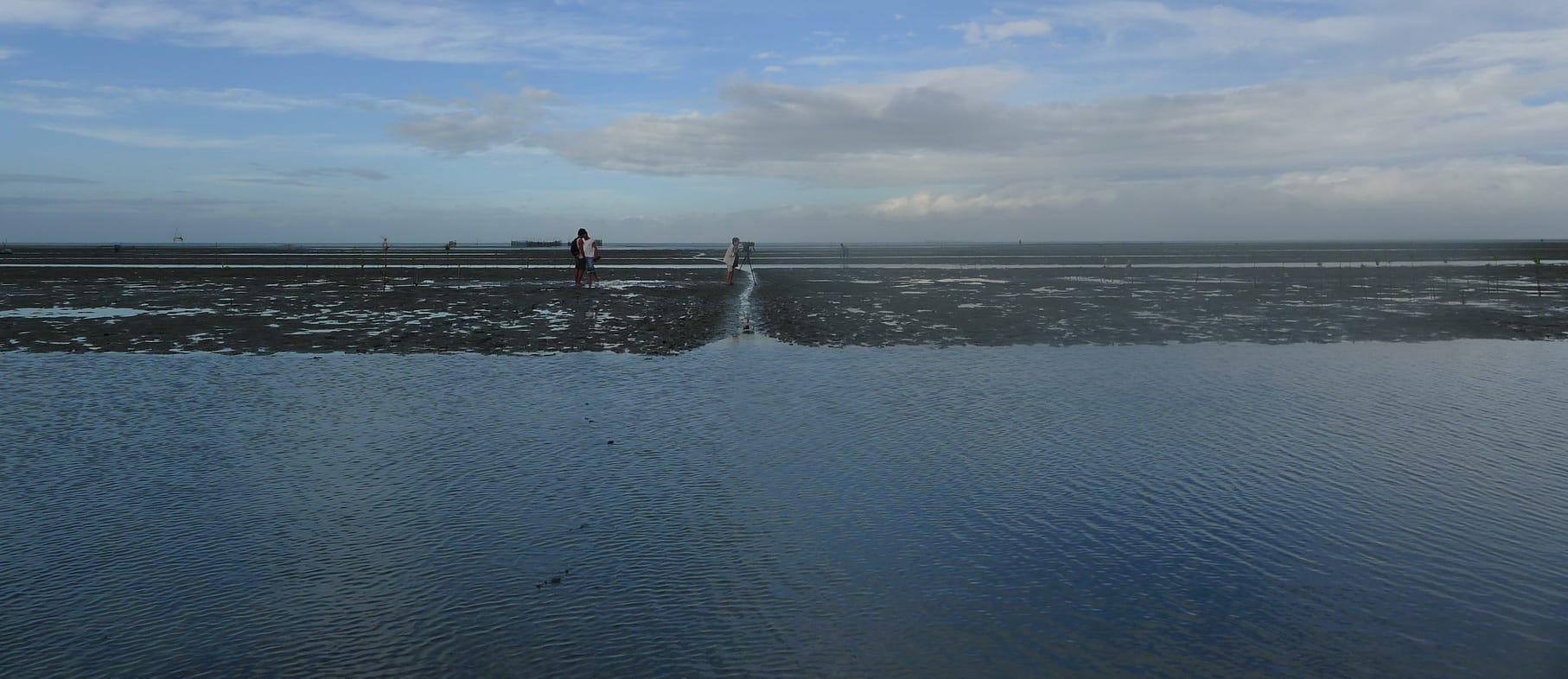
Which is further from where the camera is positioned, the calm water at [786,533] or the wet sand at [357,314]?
the wet sand at [357,314]

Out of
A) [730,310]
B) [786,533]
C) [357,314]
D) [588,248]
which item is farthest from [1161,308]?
[786,533]

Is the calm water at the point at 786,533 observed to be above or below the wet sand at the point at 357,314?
below

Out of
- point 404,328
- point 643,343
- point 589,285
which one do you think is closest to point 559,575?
point 643,343

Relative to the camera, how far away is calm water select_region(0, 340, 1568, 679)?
5766 millimetres

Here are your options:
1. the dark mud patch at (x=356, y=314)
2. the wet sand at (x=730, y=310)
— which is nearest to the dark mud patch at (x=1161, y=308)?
the wet sand at (x=730, y=310)

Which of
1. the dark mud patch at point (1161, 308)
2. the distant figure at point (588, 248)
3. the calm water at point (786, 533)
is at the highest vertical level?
the distant figure at point (588, 248)

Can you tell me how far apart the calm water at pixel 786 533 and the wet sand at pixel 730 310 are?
8.66 metres

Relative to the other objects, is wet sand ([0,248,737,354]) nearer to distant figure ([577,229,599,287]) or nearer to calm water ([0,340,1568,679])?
distant figure ([577,229,599,287])

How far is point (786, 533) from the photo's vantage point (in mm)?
7992

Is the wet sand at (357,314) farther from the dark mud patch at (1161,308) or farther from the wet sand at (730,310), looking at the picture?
the dark mud patch at (1161,308)

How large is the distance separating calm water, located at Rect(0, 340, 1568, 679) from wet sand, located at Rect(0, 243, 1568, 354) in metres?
→ 8.66

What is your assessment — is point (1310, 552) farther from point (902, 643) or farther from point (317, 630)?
point (317, 630)

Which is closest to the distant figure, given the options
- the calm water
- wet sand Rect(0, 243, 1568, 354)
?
wet sand Rect(0, 243, 1568, 354)

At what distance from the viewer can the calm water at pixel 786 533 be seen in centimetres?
577
